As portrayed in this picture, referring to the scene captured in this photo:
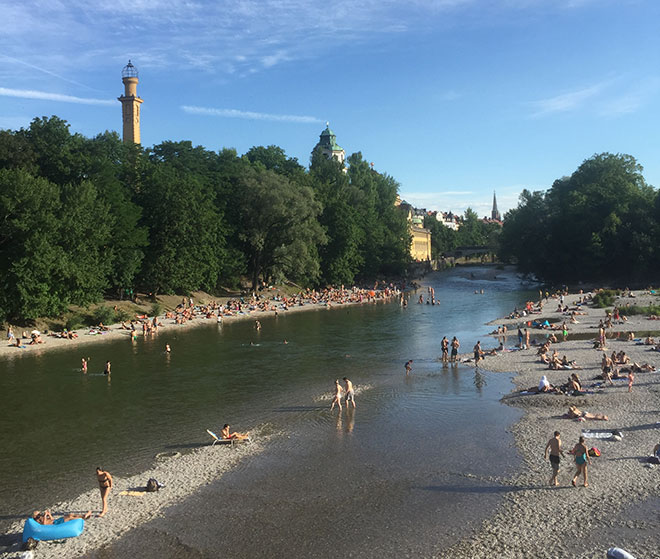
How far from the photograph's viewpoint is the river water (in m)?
13.5

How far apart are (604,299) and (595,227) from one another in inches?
1137

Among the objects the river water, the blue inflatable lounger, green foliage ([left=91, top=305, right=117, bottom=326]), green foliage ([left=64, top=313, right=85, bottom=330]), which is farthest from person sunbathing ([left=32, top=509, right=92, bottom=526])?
green foliage ([left=91, top=305, right=117, bottom=326])

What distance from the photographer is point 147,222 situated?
Result: 57.7 meters

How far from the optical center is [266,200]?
67312 mm

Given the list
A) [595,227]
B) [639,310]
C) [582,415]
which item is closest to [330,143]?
[595,227]

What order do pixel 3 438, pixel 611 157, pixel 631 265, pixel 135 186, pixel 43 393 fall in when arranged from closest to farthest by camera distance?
pixel 3 438, pixel 43 393, pixel 135 186, pixel 631 265, pixel 611 157

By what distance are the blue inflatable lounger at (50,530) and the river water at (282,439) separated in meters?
1.19

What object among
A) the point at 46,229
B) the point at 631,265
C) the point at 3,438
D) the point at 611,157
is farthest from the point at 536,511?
the point at 611,157

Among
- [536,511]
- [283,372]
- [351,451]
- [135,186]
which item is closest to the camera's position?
[536,511]

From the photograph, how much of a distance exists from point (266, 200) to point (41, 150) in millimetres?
24538

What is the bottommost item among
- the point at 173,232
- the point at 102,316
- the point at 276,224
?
the point at 102,316

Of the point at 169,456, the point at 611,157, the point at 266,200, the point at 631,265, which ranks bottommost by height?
the point at 169,456

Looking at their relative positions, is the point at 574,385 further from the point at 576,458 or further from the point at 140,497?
the point at 140,497

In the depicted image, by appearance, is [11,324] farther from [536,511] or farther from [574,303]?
[574,303]
